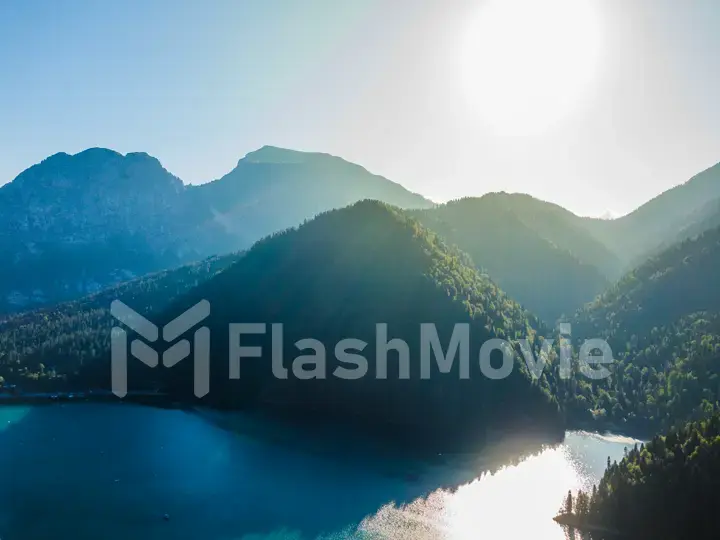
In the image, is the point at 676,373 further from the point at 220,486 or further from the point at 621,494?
the point at 220,486

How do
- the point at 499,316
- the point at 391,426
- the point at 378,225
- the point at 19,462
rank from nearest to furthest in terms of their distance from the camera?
the point at 19,462 → the point at 391,426 → the point at 499,316 → the point at 378,225

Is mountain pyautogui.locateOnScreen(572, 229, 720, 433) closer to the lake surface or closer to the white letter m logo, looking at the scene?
the lake surface

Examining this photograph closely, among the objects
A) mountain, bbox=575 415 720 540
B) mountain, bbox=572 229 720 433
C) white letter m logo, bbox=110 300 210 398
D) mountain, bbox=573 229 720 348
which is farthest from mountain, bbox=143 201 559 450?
mountain, bbox=575 415 720 540

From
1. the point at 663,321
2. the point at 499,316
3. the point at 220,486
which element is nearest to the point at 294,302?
the point at 499,316

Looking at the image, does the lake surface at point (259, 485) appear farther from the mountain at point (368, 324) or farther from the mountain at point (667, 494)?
the mountain at point (368, 324)

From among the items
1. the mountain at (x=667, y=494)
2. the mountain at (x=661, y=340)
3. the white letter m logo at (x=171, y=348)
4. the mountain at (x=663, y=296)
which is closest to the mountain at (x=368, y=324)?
the white letter m logo at (x=171, y=348)
